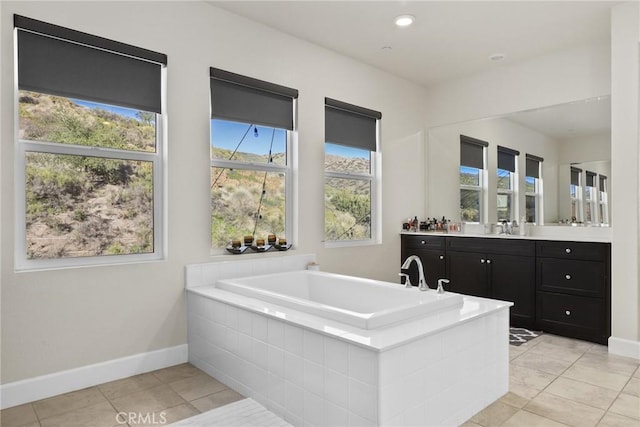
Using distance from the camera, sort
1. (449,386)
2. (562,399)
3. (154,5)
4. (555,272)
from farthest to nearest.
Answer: (555,272) → (154,5) → (562,399) → (449,386)

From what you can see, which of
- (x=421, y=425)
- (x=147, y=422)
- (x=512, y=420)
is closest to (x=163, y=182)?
(x=147, y=422)

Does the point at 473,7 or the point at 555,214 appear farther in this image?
the point at 555,214

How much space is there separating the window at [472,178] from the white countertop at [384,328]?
7.65 feet

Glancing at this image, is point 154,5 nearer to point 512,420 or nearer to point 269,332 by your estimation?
point 269,332

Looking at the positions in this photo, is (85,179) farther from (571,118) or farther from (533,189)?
(571,118)

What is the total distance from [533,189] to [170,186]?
346cm

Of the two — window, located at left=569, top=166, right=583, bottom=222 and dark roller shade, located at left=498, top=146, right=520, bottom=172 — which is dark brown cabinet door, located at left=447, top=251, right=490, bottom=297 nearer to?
window, located at left=569, top=166, right=583, bottom=222

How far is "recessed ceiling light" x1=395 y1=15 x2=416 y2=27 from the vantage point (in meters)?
3.41

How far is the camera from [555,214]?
4.03 meters

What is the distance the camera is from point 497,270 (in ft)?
13.3

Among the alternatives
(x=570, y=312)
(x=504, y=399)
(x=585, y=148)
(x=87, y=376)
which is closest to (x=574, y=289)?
(x=570, y=312)

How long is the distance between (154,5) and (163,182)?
1.26 meters
